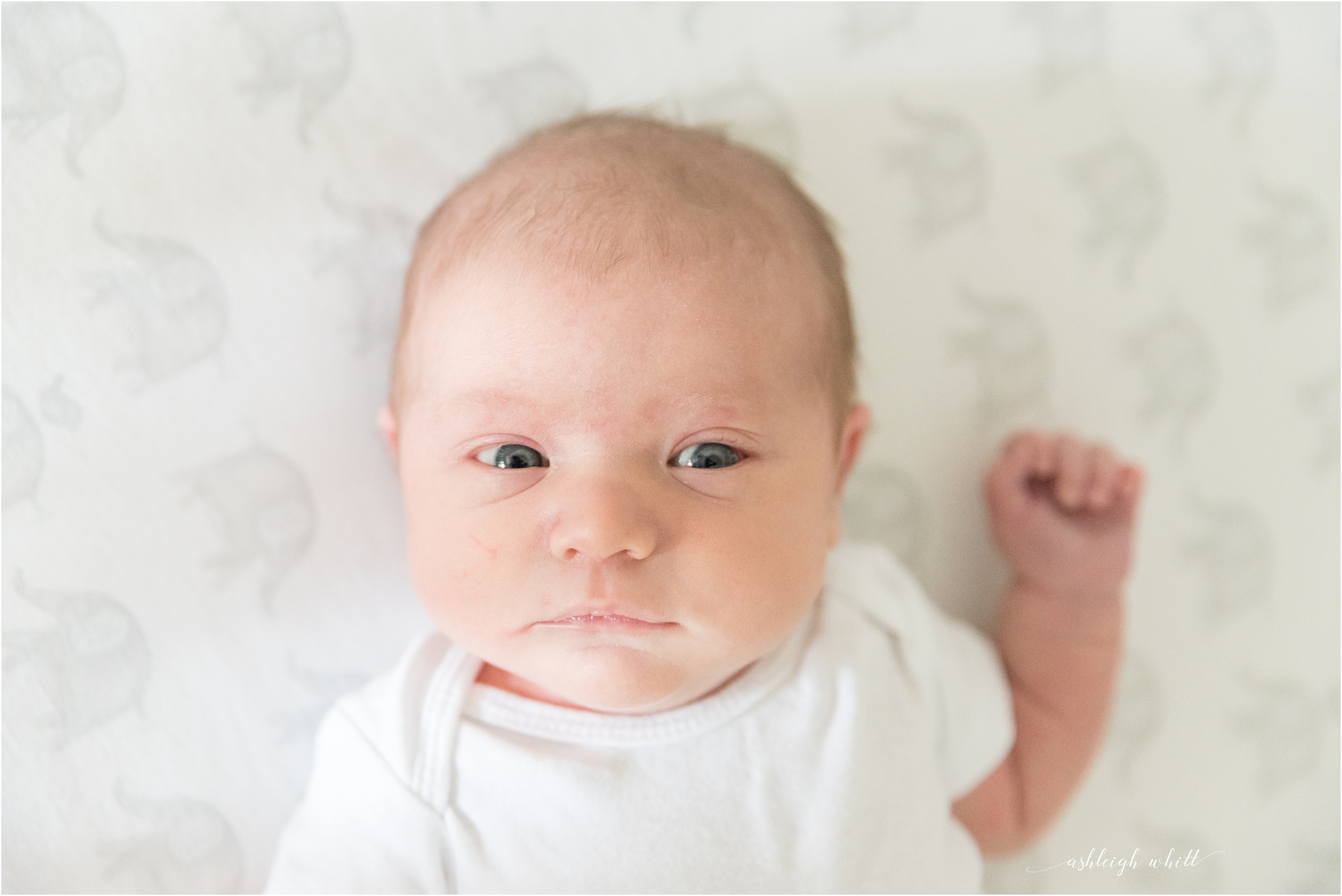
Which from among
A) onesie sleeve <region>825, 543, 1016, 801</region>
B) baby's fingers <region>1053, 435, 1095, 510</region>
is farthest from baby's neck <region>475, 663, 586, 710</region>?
baby's fingers <region>1053, 435, 1095, 510</region>

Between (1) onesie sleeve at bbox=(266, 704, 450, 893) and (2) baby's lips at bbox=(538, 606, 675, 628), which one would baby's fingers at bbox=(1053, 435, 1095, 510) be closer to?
(2) baby's lips at bbox=(538, 606, 675, 628)

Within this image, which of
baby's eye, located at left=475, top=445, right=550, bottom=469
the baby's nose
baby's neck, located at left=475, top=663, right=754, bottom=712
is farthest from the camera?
baby's neck, located at left=475, top=663, right=754, bottom=712

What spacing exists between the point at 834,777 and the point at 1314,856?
93 centimetres

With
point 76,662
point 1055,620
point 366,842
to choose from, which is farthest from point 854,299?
point 76,662

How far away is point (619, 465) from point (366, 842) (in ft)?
1.57

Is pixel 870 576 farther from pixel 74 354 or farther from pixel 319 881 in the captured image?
pixel 74 354

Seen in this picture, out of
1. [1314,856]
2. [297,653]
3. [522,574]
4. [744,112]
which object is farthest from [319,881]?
[1314,856]

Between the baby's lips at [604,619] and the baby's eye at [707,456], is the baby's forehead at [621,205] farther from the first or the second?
the baby's lips at [604,619]

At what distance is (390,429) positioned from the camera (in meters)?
1.11

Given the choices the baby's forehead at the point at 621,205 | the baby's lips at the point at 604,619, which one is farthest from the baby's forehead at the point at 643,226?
the baby's lips at the point at 604,619

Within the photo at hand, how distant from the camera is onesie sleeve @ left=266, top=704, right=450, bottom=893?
0.99 m

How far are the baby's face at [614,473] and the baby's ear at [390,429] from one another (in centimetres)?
10

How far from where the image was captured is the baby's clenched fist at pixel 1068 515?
1.30m

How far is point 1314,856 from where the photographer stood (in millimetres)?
1475
